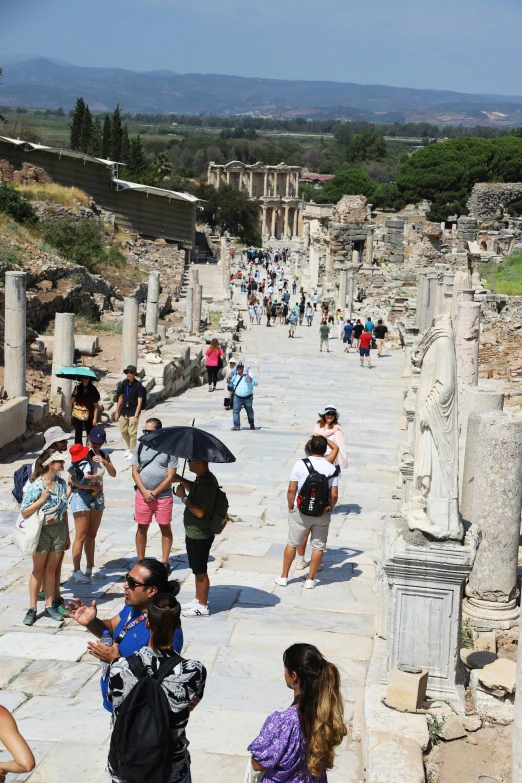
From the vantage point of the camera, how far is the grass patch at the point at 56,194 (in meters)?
41.0

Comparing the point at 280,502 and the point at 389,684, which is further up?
the point at 389,684

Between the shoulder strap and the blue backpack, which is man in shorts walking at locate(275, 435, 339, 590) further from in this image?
the shoulder strap

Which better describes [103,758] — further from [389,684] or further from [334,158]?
[334,158]

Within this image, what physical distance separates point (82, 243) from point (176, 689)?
34.1 m

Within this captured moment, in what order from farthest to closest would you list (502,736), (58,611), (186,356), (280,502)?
1. (186,356)
2. (280,502)
3. (58,611)
4. (502,736)

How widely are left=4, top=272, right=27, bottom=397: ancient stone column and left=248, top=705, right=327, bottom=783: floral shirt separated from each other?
11.4 m

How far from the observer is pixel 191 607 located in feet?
26.1

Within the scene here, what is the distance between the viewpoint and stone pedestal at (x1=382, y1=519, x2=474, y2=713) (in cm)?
627

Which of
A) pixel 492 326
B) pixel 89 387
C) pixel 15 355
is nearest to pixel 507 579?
pixel 89 387

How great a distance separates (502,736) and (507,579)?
2.11 m

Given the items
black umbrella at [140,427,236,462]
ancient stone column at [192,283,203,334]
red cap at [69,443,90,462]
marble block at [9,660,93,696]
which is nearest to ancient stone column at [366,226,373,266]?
ancient stone column at [192,283,203,334]

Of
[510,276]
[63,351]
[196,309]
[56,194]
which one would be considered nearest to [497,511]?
[63,351]

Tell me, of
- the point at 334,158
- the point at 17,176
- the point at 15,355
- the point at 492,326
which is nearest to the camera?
the point at 15,355

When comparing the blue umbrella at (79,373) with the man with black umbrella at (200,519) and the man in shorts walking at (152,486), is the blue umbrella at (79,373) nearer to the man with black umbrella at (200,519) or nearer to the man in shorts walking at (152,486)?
the man in shorts walking at (152,486)
